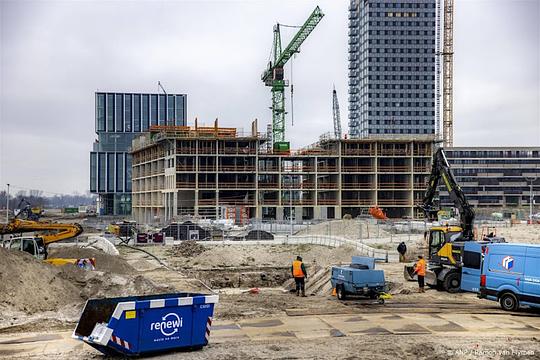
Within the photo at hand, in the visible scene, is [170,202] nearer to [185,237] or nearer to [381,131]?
[185,237]

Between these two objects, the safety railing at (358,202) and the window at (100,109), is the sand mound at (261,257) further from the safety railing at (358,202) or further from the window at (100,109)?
the window at (100,109)

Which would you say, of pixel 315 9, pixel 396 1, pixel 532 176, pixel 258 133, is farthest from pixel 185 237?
pixel 396 1

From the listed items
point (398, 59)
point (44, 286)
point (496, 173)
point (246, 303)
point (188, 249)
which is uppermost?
point (398, 59)

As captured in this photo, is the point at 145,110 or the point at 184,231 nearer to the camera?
the point at 184,231

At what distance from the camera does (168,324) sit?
1384cm

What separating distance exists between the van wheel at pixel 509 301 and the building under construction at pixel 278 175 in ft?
182

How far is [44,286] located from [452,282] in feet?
54.2

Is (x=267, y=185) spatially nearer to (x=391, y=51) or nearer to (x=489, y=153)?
(x=489, y=153)

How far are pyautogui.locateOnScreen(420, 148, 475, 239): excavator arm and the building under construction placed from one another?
4680 centimetres

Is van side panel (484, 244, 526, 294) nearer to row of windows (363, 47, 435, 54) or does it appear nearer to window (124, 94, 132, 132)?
window (124, 94, 132, 132)

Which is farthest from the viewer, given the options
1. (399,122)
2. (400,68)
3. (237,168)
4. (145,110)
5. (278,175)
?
(399,122)

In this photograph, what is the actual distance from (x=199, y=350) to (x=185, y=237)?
37176 millimetres

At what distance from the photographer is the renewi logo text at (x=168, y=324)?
1365 centimetres

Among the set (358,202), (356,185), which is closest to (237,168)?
(356,185)
